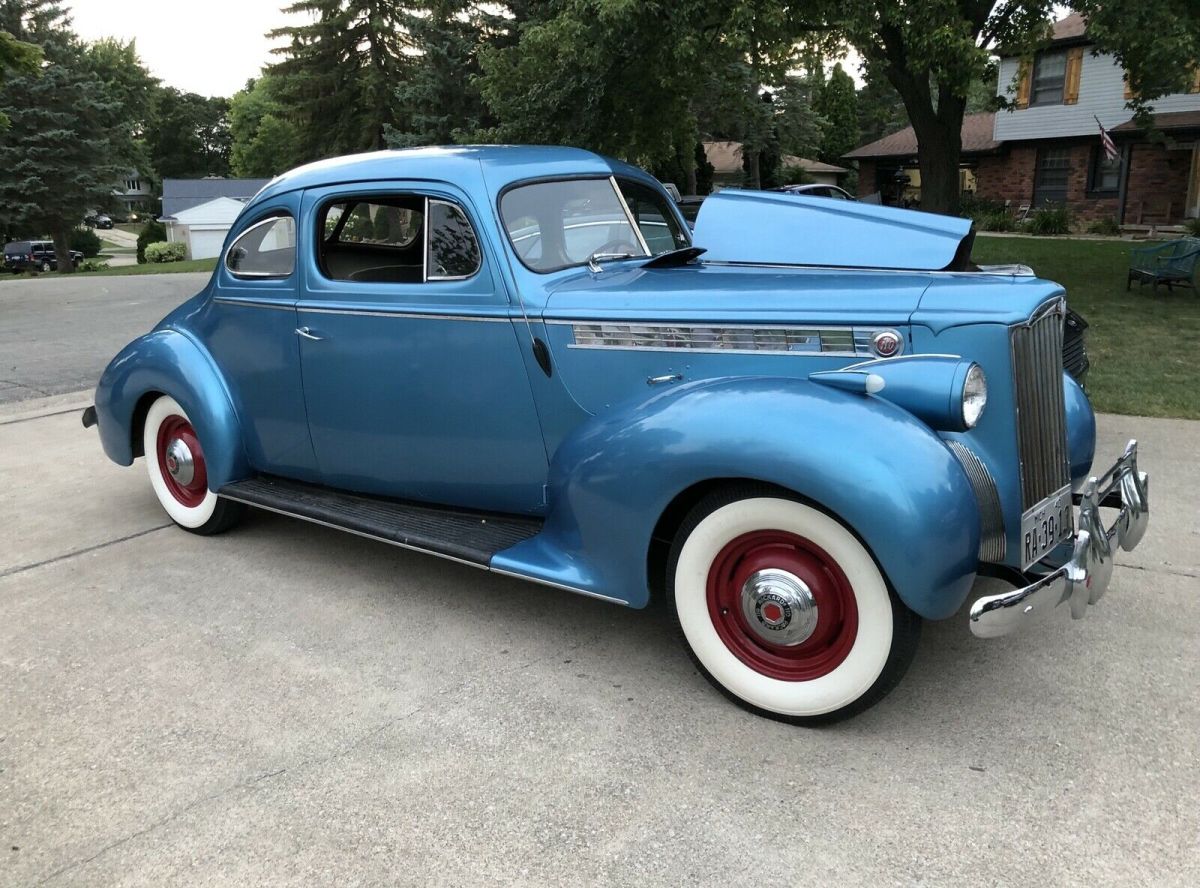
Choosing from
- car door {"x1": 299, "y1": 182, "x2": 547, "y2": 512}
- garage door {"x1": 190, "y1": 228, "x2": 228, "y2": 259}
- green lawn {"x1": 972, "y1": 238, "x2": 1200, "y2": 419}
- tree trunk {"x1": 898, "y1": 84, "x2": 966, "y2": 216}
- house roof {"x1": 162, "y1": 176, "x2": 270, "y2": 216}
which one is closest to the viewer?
car door {"x1": 299, "y1": 182, "x2": 547, "y2": 512}

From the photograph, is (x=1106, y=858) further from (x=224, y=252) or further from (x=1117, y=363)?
(x=1117, y=363)

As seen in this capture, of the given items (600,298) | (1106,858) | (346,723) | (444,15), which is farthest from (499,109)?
(1106,858)

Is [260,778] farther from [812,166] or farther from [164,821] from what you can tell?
[812,166]

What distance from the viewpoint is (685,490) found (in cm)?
292

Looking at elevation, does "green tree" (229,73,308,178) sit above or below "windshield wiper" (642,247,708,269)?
above

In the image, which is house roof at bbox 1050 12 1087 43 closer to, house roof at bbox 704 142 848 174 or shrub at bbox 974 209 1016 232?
shrub at bbox 974 209 1016 232

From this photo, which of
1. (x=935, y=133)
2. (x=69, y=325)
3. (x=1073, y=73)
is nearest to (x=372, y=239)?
(x=935, y=133)

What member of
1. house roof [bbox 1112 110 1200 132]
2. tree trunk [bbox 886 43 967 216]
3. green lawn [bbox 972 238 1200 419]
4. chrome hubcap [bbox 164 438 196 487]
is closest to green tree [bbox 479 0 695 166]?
tree trunk [bbox 886 43 967 216]

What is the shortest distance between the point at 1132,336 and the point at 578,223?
7721 millimetres

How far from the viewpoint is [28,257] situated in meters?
40.2

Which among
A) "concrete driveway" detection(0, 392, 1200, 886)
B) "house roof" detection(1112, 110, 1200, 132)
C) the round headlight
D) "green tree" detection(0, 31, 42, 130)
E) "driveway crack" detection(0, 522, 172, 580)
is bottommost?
"concrete driveway" detection(0, 392, 1200, 886)

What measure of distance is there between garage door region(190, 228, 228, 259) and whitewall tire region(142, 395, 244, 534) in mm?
47378

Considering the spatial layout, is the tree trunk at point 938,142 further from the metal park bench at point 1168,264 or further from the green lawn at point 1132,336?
the metal park bench at point 1168,264

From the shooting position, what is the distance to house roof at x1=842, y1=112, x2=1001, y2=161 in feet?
97.1
